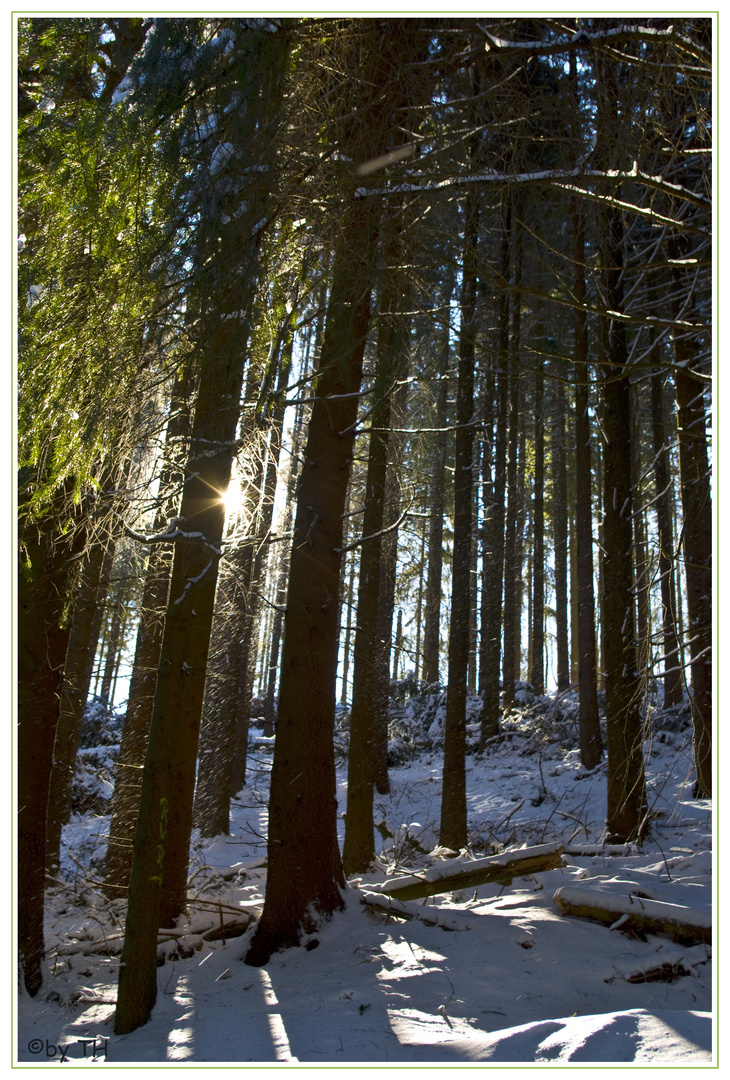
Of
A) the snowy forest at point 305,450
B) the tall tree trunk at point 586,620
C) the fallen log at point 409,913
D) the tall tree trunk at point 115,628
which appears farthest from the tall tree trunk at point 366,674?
the tall tree trunk at point 586,620

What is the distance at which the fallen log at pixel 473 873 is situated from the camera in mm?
5377

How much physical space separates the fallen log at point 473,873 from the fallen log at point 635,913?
0.52m

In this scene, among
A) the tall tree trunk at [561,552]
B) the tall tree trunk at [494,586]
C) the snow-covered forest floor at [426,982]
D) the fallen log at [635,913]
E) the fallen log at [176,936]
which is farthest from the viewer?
the tall tree trunk at [561,552]

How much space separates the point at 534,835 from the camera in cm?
892

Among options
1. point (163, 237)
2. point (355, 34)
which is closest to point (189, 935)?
point (163, 237)

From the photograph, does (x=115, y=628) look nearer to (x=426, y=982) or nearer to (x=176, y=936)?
(x=176, y=936)

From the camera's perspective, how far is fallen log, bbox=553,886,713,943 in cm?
438

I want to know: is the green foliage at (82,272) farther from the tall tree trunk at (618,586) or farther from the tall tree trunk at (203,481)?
the tall tree trunk at (618,586)

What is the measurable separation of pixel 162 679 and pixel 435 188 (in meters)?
3.57

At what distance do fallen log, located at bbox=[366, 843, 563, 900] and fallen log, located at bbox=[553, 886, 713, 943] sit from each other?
20.4 inches

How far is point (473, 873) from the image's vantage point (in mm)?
5473

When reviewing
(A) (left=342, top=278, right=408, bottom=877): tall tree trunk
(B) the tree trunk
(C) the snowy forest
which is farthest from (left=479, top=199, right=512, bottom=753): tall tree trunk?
(B) the tree trunk

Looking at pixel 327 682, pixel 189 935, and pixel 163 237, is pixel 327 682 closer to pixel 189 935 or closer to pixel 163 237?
pixel 189 935

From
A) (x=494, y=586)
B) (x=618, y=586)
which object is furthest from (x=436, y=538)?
(x=618, y=586)
